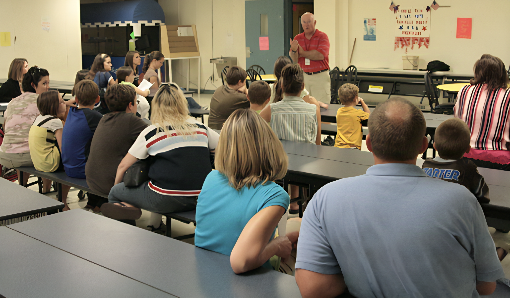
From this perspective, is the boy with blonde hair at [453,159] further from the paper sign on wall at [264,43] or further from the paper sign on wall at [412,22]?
the paper sign on wall at [264,43]

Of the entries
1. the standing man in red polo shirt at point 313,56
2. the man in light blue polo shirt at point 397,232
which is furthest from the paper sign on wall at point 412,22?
the man in light blue polo shirt at point 397,232

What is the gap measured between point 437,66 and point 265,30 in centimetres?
400

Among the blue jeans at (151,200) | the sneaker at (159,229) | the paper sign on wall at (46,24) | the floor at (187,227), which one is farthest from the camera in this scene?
the paper sign on wall at (46,24)

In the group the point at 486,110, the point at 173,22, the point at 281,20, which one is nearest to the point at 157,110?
the point at 486,110

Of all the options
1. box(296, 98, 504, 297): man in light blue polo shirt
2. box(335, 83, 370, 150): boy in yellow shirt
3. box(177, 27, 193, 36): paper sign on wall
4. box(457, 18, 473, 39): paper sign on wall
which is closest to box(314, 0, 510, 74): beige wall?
box(457, 18, 473, 39): paper sign on wall

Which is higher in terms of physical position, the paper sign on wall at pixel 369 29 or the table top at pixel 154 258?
the paper sign on wall at pixel 369 29

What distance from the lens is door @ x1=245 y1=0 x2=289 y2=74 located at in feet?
34.8

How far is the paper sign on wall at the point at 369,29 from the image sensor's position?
9461 millimetres

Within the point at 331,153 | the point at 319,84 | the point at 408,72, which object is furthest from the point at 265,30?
the point at 331,153

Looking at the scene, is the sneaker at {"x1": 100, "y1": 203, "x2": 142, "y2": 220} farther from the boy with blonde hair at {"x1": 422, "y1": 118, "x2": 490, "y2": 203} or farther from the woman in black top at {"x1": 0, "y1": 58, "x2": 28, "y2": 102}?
the woman in black top at {"x1": 0, "y1": 58, "x2": 28, "y2": 102}

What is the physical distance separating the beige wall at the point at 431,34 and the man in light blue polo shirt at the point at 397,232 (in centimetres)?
811

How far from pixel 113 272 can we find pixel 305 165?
157 centimetres

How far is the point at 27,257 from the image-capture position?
1686 millimetres

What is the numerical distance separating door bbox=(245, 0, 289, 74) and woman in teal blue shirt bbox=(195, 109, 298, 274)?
911 cm
